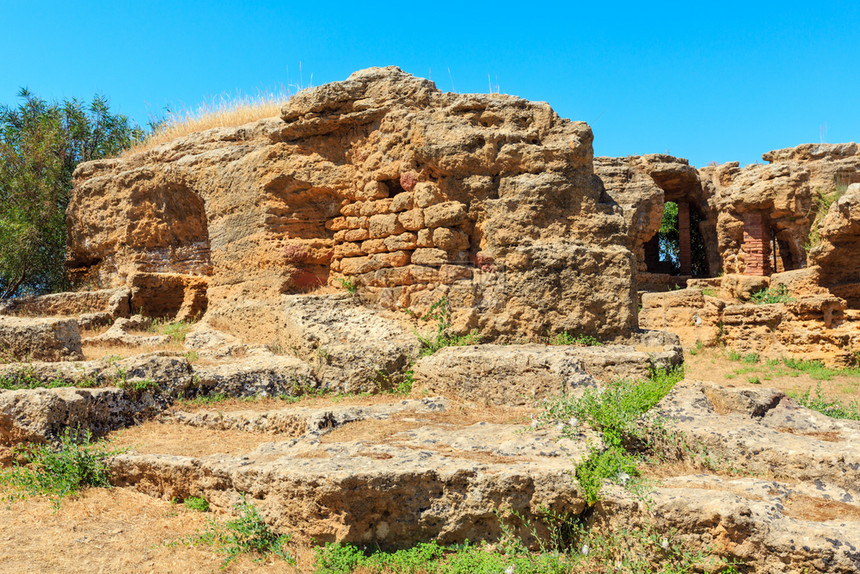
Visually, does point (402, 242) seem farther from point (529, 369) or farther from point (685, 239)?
point (685, 239)

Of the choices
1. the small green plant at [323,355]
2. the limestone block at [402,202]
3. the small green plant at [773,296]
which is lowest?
the small green plant at [323,355]

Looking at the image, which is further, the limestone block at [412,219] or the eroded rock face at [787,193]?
the eroded rock face at [787,193]

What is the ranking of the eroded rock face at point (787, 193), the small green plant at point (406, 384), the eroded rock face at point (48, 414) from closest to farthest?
the eroded rock face at point (48, 414) < the small green plant at point (406, 384) < the eroded rock face at point (787, 193)

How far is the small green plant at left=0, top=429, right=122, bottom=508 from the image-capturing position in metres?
4.09

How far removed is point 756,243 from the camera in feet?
56.2

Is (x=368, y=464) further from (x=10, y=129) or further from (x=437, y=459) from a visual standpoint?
(x=10, y=129)

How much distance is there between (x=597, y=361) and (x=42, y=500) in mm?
Result: 4140

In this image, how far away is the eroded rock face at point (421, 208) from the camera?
6.01 meters

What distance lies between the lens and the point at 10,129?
46.3 ft

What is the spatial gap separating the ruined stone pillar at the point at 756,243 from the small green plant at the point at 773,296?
3.43 meters

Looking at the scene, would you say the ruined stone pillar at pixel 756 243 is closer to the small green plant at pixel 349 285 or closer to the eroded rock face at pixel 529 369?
the eroded rock face at pixel 529 369

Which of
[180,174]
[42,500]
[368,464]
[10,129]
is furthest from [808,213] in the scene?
[10,129]

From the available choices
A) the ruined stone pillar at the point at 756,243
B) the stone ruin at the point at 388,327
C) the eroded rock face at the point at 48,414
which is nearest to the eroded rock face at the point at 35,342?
the stone ruin at the point at 388,327

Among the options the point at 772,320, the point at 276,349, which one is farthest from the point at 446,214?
the point at 772,320
